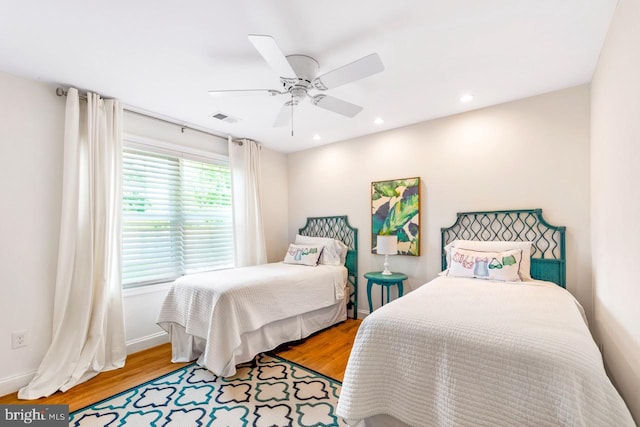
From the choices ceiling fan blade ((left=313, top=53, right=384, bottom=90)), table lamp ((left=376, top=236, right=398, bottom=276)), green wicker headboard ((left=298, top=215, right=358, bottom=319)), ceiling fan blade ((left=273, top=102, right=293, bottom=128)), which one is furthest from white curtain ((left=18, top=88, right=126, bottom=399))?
table lamp ((left=376, top=236, right=398, bottom=276))

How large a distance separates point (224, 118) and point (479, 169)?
2853mm

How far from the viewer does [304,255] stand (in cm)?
381

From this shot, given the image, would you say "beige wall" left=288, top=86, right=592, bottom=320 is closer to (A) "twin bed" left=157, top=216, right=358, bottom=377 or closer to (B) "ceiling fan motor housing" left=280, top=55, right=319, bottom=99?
(A) "twin bed" left=157, top=216, right=358, bottom=377

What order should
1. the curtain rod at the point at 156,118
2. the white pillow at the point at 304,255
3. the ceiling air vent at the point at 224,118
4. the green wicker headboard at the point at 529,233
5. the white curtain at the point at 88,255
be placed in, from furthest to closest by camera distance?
1. the white pillow at the point at 304,255
2. the ceiling air vent at the point at 224,118
3. the green wicker headboard at the point at 529,233
4. the curtain rod at the point at 156,118
5. the white curtain at the point at 88,255

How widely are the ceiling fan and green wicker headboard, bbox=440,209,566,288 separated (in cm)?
178

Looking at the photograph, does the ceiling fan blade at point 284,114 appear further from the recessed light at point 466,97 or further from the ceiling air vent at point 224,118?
the recessed light at point 466,97

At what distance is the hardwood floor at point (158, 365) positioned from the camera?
7.16ft

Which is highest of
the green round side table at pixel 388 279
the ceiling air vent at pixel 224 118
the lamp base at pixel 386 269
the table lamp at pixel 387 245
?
the ceiling air vent at pixel 224 118

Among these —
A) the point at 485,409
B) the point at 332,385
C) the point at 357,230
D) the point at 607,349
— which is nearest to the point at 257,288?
the point at 332,385

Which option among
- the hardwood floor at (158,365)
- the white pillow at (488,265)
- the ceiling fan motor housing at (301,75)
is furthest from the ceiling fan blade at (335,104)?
the hardwood floor at (158,365)

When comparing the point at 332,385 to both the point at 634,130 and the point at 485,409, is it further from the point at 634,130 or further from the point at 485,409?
the point at 634,130

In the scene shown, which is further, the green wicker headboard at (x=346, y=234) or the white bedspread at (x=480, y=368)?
the green wicker headboard at (x=346, y=234)

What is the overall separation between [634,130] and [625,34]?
0.53 m

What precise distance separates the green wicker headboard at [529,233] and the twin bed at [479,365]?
1.83ft
